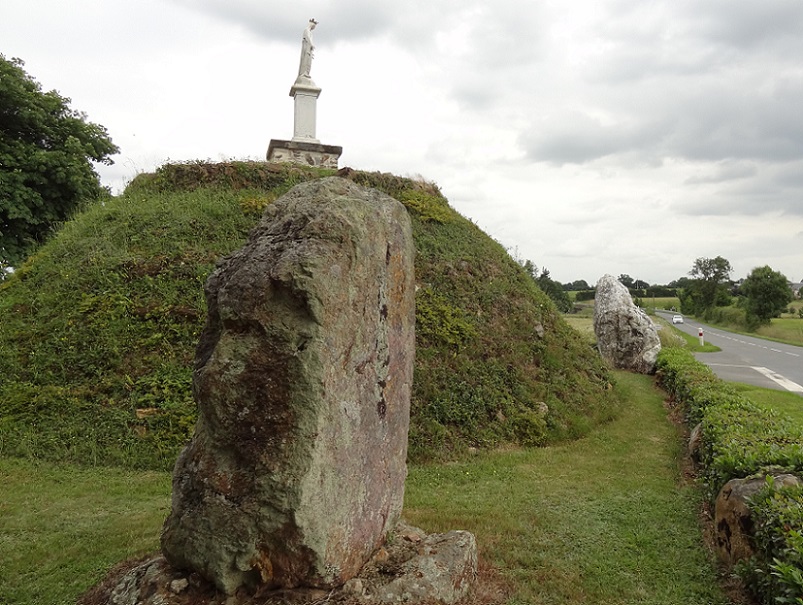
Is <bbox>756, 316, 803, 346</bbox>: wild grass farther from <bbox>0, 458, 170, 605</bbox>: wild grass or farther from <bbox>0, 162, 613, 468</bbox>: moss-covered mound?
<bbox>0, 458, 170, 605</bbox>: wild grass

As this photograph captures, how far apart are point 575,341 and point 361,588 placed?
37.6 ft

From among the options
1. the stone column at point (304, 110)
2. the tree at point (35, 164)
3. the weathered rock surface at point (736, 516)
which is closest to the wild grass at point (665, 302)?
the stone column at point (304, 110)

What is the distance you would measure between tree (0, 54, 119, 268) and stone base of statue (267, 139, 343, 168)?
6.17m

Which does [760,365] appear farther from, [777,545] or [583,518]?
[777,545]

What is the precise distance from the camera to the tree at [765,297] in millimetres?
47844

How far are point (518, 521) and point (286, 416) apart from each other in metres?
4.07

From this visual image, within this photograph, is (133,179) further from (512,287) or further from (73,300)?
(512,287)

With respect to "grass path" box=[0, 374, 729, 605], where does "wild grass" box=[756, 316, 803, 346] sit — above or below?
above

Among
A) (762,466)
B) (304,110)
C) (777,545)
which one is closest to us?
(777,545)

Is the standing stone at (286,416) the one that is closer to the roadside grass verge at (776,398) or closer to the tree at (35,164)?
the roadside grass verge at (776,398)

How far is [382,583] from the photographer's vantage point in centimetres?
435

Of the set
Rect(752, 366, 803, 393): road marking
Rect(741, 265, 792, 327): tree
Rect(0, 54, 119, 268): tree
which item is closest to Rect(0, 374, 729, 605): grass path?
Rect(752, 366, 803, 393): road marking

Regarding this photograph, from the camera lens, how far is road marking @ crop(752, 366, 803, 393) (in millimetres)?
16217

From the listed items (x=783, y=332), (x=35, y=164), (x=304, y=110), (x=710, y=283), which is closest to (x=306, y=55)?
(x=304, y=110)
